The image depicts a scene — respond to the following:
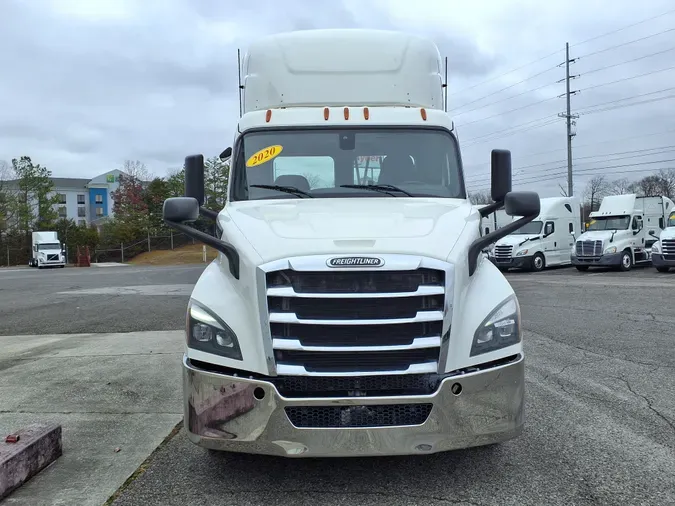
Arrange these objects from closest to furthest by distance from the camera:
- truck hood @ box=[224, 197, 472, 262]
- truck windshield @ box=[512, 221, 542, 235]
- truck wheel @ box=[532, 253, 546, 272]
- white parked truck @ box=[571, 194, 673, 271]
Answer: truck hood @ box=[224, 197, 472, 262]
white parked truck @ box=[571, 194, 673, 271]
truck wheel @ box=[532, 253, 546, 272]
truck windshield @ box=[512, 221, 542, 235]

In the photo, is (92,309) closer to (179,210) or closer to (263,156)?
(263,156)

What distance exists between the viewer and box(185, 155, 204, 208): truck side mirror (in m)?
4.98

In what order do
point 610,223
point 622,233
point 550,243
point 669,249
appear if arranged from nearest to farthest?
1. point 669,249
2. point 622,233
3. point 610,223
4. point 550,243

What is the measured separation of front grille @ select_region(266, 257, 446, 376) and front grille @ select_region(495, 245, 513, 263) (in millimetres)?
22659

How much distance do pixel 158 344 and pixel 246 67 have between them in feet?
14.9

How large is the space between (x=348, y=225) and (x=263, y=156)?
148 centimetres

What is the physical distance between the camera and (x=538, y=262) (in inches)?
1011

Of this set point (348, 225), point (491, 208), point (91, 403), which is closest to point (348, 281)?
point (348, 225)

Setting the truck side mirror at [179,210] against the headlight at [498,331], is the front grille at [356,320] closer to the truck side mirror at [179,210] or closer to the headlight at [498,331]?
the headlight at [498,331]

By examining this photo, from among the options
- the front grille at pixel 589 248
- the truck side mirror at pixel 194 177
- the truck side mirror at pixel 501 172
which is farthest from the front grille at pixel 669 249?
the truck side mirror at pixel 194 177

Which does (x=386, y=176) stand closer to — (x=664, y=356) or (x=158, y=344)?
(x=664, y=356)

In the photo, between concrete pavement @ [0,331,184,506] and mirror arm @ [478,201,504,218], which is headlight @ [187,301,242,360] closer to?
concrete pavement @ [0,331,184,506]

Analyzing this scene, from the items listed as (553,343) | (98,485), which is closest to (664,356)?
(553,343)

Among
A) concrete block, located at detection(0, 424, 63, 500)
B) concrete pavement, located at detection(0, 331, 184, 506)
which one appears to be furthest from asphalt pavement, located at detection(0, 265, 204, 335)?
concrete block, located at detection(0, 424, 63, 500)
